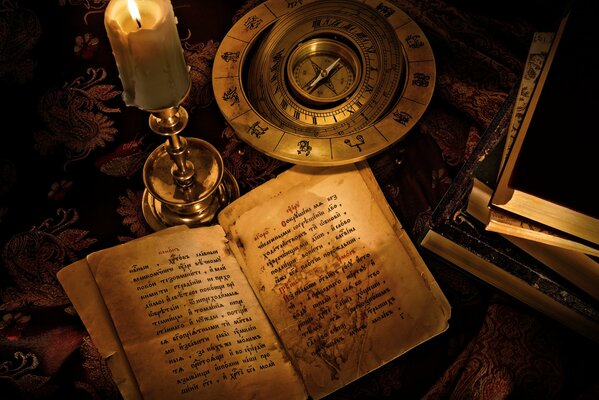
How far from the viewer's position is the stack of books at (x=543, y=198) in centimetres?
78

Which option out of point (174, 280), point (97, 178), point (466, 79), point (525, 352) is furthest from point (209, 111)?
point (525, 352)

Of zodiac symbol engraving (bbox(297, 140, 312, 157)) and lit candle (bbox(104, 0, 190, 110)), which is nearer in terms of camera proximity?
lit candle (bbox(104, 0, 190, 110))

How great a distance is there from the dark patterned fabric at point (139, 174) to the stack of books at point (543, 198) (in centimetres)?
10

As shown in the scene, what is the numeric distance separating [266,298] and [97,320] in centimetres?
31

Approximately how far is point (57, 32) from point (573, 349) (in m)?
1.28

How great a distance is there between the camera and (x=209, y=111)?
116cm

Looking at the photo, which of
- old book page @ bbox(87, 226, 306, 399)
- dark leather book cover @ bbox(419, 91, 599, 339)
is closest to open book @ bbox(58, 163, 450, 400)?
old book page @ bbox(87, 226, 306, 399)

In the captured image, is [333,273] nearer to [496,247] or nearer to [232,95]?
[496,247]

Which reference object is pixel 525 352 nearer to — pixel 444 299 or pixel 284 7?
pixel 444 299

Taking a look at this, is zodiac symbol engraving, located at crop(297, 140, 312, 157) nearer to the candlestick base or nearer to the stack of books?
the candlestick base

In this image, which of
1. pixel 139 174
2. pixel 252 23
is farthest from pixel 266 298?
pixel 252 23

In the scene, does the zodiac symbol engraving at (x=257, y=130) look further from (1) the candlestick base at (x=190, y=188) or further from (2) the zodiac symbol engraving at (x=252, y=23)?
(2) the zodiac symbol engraving at (x=252, y=23)

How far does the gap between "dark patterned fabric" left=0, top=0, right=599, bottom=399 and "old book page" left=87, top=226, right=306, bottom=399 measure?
0.27 feet

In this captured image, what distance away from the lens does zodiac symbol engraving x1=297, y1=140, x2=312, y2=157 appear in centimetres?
101
